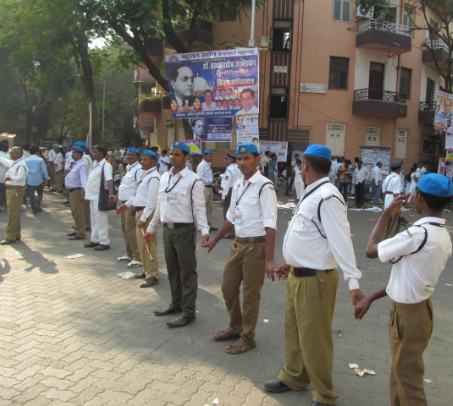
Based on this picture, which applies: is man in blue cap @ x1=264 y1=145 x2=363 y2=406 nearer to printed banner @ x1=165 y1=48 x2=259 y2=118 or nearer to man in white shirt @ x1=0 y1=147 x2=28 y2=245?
man in white shirt @ x1=0 y1=147 x2=28 y2=245

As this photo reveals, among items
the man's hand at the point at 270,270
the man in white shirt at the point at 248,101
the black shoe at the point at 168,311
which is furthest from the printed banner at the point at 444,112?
the man's hand at the point at 270,270

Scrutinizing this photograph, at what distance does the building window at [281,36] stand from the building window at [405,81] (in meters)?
6.99

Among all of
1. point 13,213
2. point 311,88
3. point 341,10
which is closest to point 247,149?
point 13,213

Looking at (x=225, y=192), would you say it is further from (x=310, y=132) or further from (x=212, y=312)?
(x=310, y=132)

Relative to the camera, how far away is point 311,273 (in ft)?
9.89

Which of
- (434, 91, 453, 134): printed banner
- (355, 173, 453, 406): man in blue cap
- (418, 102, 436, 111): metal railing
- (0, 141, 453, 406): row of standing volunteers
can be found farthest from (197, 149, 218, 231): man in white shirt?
(418, 102, 436, 111): metal railing

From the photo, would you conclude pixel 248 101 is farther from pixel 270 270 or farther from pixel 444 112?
pixel 270 270

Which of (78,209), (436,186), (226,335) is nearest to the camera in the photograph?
(436,186)

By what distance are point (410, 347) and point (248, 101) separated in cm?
1210

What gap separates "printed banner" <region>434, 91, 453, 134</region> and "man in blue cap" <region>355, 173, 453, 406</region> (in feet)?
50.2

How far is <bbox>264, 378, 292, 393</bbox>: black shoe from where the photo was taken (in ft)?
11.1

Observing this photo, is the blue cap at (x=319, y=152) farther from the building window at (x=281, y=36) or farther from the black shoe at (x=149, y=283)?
the building window at (x=281, y=36)

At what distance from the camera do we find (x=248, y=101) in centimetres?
1392

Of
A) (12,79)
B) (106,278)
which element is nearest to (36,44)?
(106,278)
